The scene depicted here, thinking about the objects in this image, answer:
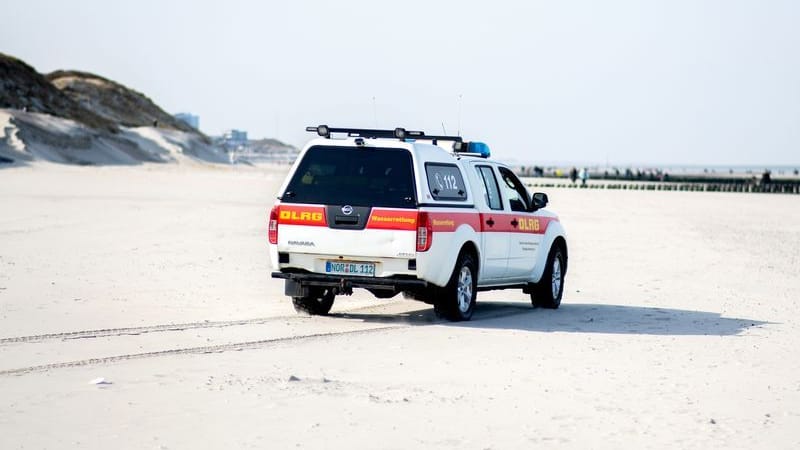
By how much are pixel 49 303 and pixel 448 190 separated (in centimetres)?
457

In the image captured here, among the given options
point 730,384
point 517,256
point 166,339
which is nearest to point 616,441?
point 730,384

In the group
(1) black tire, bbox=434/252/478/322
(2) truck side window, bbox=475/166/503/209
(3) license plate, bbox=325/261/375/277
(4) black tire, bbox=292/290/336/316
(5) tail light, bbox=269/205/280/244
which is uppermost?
(2) truck side window, bbox=475/166/503/209

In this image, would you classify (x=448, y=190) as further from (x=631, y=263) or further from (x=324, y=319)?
(x=631, y=263)

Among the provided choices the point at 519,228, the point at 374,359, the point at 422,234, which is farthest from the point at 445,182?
the point at 374,359

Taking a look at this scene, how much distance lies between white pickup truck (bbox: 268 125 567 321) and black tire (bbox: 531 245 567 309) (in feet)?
5.70

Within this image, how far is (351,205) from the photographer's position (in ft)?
51.1

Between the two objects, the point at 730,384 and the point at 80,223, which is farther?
the point at 80,223

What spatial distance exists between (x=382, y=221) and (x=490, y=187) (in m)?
2.25

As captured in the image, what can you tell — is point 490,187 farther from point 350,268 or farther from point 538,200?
point 350,268

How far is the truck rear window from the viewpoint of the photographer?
51.1 ft

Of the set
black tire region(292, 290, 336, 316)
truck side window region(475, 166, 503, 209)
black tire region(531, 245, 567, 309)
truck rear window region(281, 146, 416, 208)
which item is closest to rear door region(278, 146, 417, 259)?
truck rear window region(281, 146, 416, 208)

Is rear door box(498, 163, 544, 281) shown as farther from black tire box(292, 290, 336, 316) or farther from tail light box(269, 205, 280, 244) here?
tail light box(269, 205, 280, 244)

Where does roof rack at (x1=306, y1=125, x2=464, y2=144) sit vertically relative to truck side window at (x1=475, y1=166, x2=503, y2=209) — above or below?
above

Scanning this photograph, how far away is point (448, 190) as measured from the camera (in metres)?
16.1
